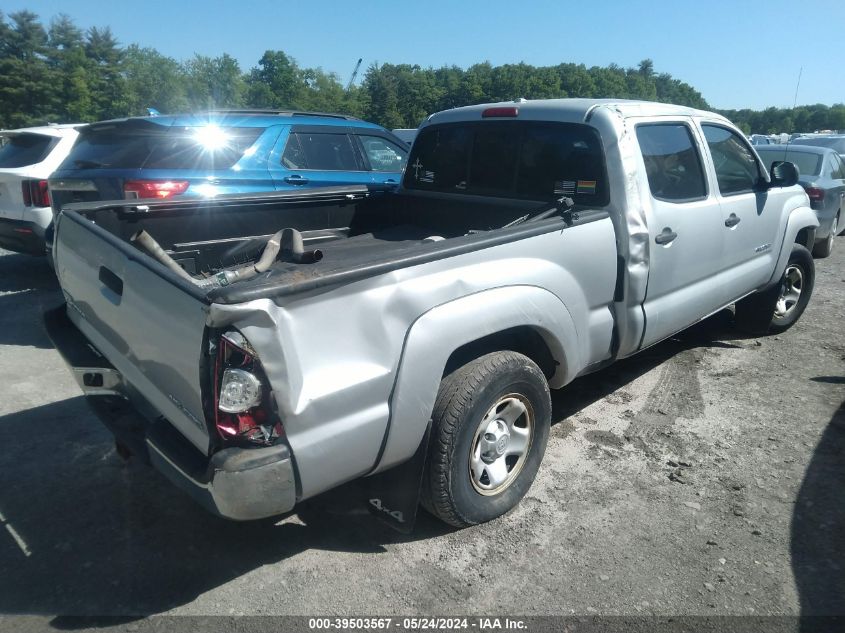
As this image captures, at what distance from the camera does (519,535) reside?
9.98 ft

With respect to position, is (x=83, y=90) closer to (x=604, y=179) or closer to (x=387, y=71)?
(x=387, y=71)

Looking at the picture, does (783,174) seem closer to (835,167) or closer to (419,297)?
(419,297)

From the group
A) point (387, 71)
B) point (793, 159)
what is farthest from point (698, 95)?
point (793, 159)

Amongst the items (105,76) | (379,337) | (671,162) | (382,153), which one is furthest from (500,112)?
(105,76)

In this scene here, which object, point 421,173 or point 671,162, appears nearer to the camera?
point 671,162

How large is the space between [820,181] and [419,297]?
8917mm

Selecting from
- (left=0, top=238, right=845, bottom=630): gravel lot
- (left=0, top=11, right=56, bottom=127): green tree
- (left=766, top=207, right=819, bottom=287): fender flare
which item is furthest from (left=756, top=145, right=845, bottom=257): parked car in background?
(left=0, top=11, right=56, bottom=127): green tree

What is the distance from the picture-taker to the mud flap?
263 centimetres

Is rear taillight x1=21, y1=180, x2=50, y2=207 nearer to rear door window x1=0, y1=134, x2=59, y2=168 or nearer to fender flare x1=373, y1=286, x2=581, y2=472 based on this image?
rear door window x1=0, y1=134, x2=59, y2=168

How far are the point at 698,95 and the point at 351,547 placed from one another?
139 m

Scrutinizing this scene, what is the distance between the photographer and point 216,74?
335 ft

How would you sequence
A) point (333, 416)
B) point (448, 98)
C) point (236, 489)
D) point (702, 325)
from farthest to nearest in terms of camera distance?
point (448, 98)
point (702, 325)
point (333, 416)
point (236, 489)

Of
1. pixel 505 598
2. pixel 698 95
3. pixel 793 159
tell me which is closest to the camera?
pixel 505 598

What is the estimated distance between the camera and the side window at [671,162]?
12.5 feet
